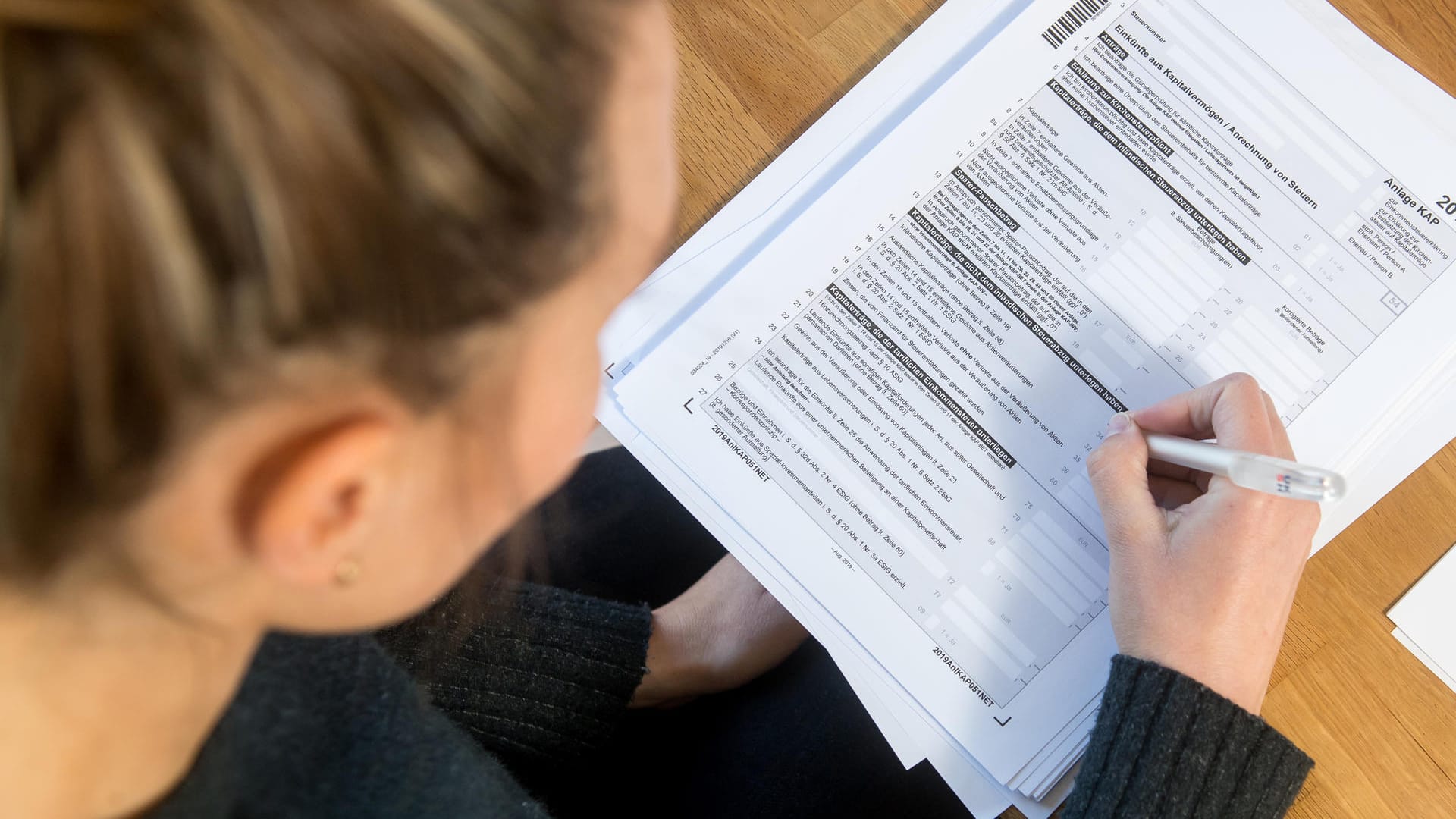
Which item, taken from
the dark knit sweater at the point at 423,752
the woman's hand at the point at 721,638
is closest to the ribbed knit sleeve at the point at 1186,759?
the dark knit sweater at the point at 423,752

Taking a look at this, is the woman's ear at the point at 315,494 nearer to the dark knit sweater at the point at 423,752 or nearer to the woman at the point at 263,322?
the woman at the point at 263,322

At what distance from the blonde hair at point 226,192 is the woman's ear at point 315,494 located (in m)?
0.03

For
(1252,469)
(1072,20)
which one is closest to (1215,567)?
(1252,469)

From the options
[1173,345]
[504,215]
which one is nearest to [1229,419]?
[1173,345]

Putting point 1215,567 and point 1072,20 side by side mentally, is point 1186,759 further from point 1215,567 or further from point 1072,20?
point 1072,20

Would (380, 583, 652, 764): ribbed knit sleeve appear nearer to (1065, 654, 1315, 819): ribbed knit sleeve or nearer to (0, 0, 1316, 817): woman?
(0, 0, 1316, 817): woman

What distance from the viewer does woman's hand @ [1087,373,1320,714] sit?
0.48 meters

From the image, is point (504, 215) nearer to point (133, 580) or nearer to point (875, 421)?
point (133, 580)

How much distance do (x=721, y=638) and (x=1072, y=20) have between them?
1.52ft

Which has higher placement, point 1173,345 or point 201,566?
point 1173,345

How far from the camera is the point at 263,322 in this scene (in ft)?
0.70

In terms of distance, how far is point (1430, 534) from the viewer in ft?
1.65

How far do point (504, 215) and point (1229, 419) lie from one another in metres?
0.40

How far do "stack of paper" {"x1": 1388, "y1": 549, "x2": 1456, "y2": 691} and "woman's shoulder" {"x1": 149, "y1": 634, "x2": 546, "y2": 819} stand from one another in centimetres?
48
